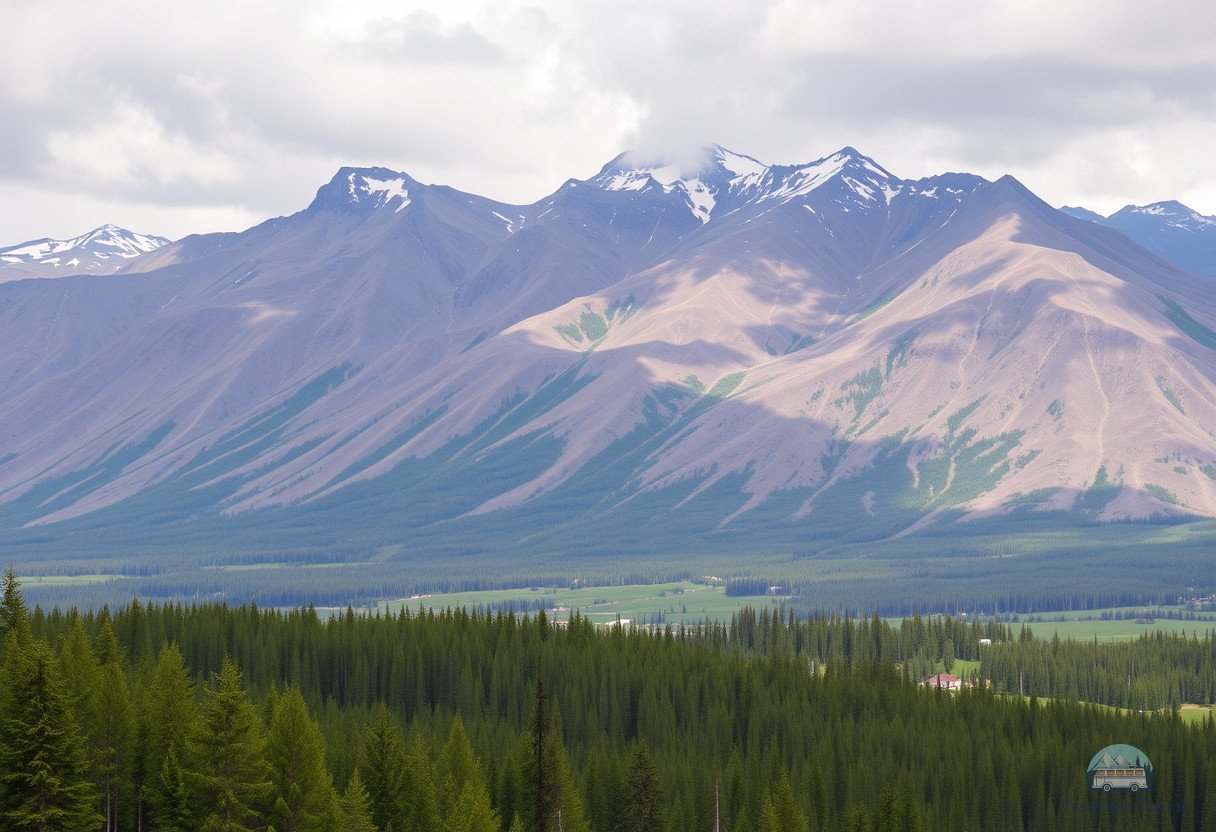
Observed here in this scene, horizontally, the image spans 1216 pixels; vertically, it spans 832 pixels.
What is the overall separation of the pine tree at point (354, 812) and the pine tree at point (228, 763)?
6.15 metres

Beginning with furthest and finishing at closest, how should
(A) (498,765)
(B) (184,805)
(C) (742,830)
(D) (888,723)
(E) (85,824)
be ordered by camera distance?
(D) (888,723)
(A) (498,765)
(C) (742,830)
(B) (184,805)
(E) (85,824)

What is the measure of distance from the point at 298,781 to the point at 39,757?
14.8 metres

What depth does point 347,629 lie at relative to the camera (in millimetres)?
181500

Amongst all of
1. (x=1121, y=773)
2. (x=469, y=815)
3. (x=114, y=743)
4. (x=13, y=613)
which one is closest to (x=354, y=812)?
(x=469, y=815)

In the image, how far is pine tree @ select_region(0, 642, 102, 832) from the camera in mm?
76562

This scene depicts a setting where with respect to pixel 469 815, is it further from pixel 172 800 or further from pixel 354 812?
pixel 172 800

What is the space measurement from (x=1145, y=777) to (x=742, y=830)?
54.4m

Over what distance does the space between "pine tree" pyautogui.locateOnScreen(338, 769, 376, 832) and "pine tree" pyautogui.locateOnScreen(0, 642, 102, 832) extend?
14.2m

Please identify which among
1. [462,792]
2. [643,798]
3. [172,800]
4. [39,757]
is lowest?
[643,798]

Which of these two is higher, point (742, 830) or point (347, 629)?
point (347, 629)

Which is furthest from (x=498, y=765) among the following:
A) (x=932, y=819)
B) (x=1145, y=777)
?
(x=1145, y=777)

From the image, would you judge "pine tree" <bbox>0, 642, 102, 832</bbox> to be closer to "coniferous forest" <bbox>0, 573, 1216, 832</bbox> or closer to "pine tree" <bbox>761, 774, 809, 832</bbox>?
"coniferous forest" <bbox>0, 573, 1216, 832</bbox>

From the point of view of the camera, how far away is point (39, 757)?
3019 inches

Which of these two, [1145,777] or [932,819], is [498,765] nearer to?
[932,819]
